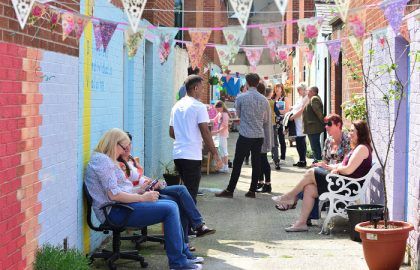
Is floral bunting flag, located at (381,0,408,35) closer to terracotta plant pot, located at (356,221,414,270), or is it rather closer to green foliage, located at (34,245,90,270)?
terracotta plant pot, located at (356,221,414,270)

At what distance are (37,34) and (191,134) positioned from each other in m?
3.58

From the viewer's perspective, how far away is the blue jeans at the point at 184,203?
7.80 meters

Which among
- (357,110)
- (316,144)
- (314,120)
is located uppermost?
(357,110)

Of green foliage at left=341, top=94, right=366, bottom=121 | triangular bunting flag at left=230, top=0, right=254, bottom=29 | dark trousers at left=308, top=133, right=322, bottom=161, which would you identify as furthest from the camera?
dark trousers at left=308, top=133, right=322, bottom=161

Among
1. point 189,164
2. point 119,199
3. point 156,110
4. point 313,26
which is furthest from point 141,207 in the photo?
point 156,110

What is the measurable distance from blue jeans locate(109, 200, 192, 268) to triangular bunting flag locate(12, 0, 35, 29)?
2.77 m

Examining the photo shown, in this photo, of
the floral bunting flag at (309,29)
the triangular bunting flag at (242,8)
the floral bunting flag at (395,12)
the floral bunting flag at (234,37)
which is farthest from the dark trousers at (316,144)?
the triangular bunting flag at (242,8)

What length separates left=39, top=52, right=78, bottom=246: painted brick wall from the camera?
Answer: 5746mm

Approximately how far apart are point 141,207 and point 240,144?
501 centimetres

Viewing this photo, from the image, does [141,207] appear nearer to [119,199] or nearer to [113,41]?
[119,199]

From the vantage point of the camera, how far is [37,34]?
5.54 meters

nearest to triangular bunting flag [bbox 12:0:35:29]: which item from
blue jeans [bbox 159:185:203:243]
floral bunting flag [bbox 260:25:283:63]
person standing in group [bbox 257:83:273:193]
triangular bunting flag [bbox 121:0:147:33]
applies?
triangular bunting flag [bbox 121:0:147:33]

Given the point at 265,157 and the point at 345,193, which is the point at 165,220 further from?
the point at 265,157

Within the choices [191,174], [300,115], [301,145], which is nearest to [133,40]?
[191,174]
